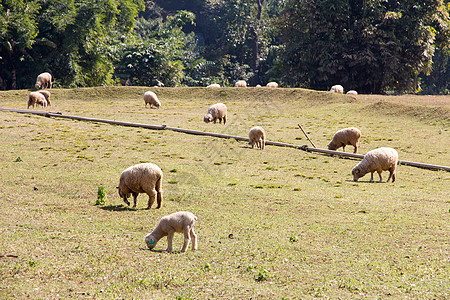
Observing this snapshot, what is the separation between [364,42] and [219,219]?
4072cm

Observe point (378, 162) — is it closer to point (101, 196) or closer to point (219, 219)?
point (219, 219)

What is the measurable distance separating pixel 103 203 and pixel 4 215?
2.63 meters

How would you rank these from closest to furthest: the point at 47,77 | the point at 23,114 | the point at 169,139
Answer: the point at 169,139 < the point at 23,114 < the point at 47,77

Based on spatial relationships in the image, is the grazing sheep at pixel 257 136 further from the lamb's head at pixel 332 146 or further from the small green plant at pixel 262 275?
the small green plant at pixel 262 275

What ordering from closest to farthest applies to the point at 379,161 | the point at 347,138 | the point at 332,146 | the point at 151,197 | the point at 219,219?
the point at 219,219, the point at 151,197, the point at 379,161, the point at 347,138, the point at 332,146

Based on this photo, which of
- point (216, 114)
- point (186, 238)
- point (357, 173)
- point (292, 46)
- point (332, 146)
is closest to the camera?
point (186, 238)

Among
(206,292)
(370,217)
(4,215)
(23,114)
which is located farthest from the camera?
(23,114)

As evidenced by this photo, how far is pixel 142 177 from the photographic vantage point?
1287 cm

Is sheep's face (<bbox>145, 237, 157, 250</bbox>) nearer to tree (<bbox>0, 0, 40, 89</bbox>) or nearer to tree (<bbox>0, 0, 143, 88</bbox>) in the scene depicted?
tree (<bbox>0, 0, 40, 89</bbox>)

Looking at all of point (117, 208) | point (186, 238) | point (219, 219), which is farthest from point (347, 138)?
point (186, 238)

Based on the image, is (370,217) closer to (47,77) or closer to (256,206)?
(256,206)

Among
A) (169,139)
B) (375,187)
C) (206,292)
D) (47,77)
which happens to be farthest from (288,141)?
(47,77)

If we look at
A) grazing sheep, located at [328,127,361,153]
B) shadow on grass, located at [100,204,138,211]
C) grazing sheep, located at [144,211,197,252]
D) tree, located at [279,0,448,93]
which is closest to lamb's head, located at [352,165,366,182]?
grazing sheep, located at [328,127,361,153]

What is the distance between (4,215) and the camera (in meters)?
12.0
